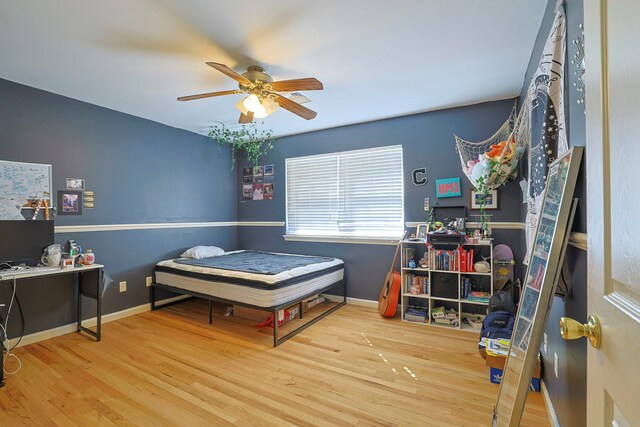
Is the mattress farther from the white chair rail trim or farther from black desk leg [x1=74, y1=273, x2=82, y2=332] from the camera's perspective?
black desk leg [x1=74, y1=273, x2=82, y2=332]

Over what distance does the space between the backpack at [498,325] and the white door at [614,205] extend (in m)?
1.92

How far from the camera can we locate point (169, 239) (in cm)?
396

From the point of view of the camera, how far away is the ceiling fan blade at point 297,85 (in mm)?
2139

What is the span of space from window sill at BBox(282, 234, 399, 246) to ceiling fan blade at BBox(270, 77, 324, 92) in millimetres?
2125

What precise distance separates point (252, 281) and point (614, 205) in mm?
2630

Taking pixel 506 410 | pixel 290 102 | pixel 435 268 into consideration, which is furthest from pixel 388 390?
pixel 290 102

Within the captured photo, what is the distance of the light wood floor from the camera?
1772mm

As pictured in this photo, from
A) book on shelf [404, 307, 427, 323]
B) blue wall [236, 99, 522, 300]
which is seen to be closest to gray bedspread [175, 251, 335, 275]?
blue wall [236, 99, 522, 300]

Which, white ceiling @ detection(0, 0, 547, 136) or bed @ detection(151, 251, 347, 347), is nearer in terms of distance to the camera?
white ceiling @ detection(0, 0, 547, 136)

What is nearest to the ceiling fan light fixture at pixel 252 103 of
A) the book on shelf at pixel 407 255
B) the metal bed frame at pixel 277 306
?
the metal bed frame at pixel 277 306

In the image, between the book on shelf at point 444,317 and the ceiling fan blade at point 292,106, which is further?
the book on shelf at point 444,317

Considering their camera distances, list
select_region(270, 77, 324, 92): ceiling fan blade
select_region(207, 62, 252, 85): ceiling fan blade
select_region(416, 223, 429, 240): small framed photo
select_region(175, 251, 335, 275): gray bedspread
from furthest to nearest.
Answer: select_region(416, 223, 429, 240): small framed photo < select_region(175, 251, 335, 275): gray bedspread < select_region(270, 77, 324, 92): ceiling fan blade < select_region(207, 62, 252, 85): ceiling fan blade

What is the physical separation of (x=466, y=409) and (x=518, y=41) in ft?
8.31

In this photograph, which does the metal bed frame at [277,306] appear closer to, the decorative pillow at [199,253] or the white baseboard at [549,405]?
the decorative pillow at [199,253]
